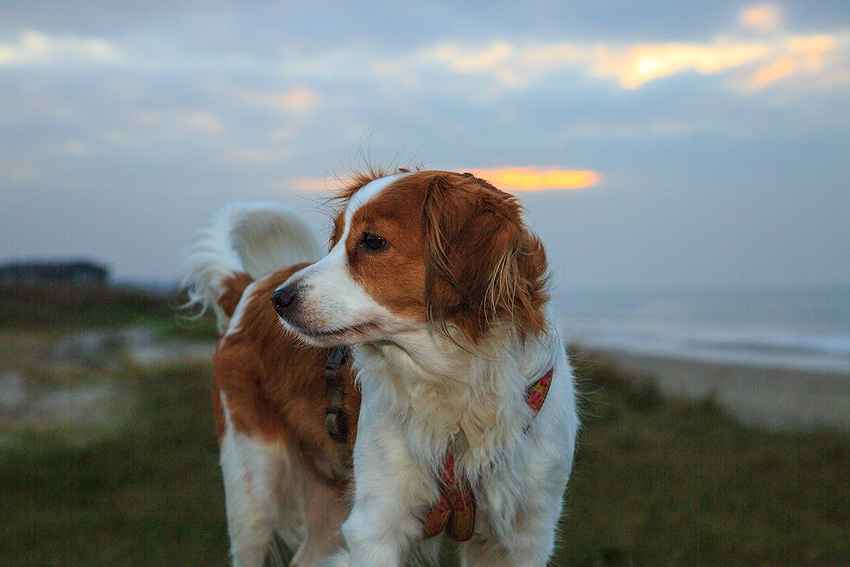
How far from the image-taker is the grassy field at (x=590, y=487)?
4.55m

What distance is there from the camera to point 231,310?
3930mm

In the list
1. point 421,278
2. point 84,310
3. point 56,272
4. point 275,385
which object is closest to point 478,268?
point 421,278

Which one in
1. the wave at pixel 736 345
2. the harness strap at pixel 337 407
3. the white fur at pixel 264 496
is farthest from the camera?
the wave at pixel 736 345

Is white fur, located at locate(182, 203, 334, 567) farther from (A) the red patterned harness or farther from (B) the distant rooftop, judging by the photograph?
(B) the distant rooftop

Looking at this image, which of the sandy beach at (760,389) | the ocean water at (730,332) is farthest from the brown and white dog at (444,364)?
the ocean water at (730,332)

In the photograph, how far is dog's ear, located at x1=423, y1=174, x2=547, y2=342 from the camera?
7.45 feet

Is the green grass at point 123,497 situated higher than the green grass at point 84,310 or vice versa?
the green grass at point 123,497

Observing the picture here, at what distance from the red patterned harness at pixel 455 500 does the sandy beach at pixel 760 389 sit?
6.91m

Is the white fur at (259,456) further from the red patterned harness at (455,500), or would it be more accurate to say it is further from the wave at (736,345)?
the wave at (736,345)

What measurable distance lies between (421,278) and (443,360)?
291 mm

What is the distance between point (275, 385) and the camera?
326 cm

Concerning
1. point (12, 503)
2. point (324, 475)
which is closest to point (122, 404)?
point (12, 503)

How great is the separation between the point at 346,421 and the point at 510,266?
1.07 m

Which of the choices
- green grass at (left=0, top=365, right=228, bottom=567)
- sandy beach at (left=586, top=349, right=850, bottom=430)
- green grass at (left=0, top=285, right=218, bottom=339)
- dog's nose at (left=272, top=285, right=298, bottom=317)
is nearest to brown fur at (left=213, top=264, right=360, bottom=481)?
dog's nose at (left=272, top=285, right=298, bottom=317)
